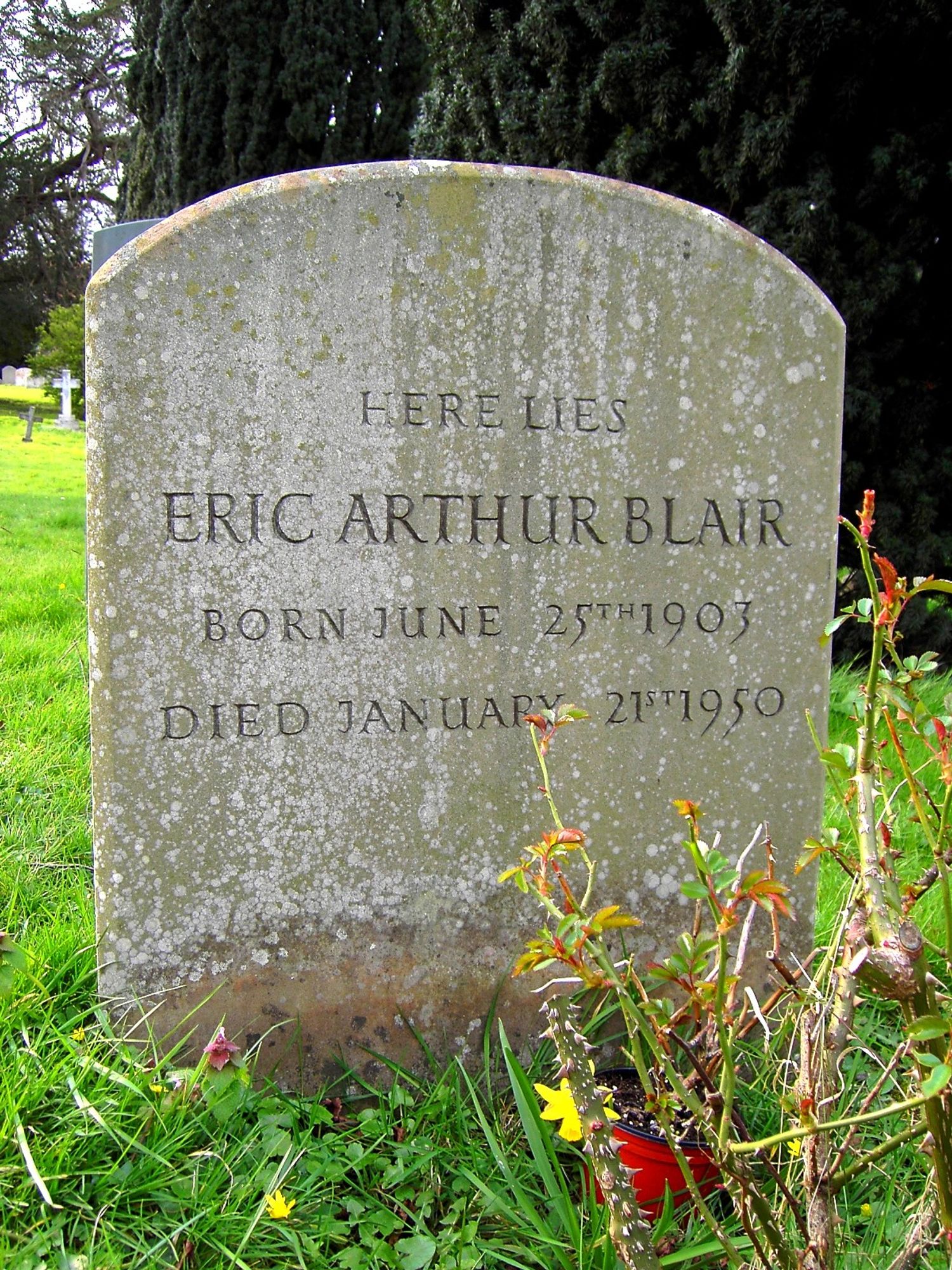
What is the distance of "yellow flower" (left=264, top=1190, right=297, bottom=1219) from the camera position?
1.57 metres

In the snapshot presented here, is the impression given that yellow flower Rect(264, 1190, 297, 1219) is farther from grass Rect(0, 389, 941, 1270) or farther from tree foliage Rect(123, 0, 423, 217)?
tree foliage Rect(123, 0, 423, 217)

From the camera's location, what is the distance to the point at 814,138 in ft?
13.1

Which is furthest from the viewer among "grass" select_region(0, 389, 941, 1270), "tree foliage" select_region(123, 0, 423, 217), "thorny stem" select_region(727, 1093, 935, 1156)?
"tree foliage" select_region(123, 0, 423, 217)

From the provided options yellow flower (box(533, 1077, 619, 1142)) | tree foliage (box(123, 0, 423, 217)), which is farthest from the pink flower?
tree foliage (box(123, 0, 423, 217))

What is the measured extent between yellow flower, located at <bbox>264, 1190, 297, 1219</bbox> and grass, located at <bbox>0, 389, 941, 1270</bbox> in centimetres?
2

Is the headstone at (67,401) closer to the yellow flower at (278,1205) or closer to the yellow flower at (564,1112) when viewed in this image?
the yellow flower at (278,1205)

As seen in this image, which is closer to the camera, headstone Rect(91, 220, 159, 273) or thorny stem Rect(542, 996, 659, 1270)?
thorny stem Rect(542, 996, 659, 1270)

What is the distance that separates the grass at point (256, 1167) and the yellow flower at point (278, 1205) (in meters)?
0.02

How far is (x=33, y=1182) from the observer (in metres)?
1.54

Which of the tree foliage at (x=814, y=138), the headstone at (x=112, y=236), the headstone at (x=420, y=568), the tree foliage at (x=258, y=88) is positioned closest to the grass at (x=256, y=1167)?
the headstone at (x=420, y=568)

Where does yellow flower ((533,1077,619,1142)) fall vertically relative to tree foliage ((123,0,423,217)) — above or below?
below

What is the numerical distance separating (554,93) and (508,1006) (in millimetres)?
3891

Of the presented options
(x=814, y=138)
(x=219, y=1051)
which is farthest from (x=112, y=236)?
(x=219, y=1051)

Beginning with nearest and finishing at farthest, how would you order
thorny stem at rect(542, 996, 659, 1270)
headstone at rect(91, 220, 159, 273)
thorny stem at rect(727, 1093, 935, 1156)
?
1. thorny stem at rect(727, 1093, 935, 1156)
2. thorny stem at rect(542, 996, 659, 1270)
3. headstone at rect(91, 220, 159, 273)
